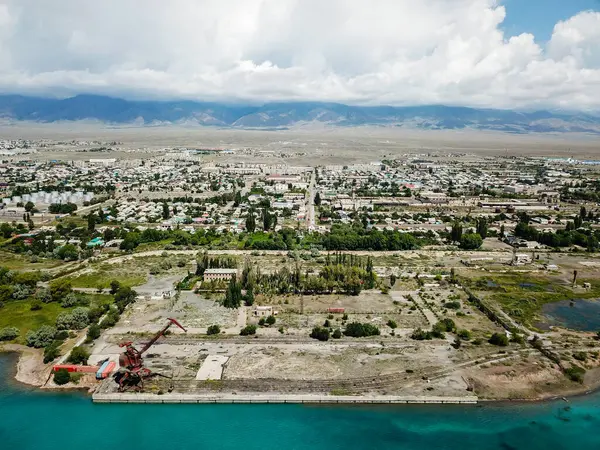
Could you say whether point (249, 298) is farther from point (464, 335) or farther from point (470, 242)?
point (470, 242)

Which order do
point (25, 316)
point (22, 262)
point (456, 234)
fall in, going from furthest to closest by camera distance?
point (456, 234) < point (22, 262) < point (25, 316)

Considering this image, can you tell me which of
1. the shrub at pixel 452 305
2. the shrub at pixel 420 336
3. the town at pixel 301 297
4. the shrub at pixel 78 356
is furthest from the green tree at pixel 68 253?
the shrub at pixel 452 305

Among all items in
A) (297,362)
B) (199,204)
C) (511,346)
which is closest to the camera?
(297,362)

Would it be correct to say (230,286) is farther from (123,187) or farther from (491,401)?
(123,187)

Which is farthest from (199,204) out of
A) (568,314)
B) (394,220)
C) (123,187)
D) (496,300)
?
(568,314)

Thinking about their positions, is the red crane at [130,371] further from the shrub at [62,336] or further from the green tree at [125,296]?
the green tree at [125,296]

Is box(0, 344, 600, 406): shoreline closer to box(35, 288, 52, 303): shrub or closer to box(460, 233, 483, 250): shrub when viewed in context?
box(35, 288, 52, 303): shrub

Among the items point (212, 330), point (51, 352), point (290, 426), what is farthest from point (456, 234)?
point (51, 352)
